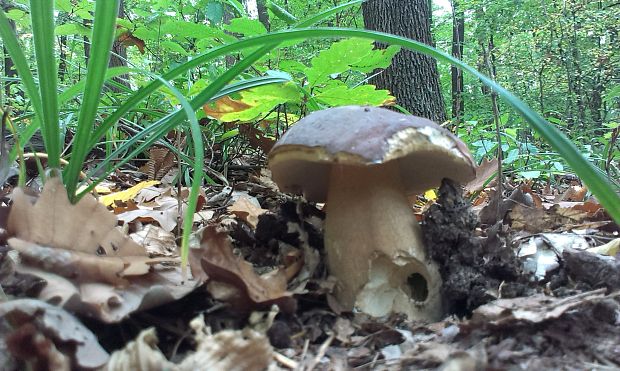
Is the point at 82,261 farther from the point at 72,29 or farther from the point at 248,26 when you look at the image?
the point at 72,29

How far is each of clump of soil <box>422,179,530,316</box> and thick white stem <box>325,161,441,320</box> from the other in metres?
0.04

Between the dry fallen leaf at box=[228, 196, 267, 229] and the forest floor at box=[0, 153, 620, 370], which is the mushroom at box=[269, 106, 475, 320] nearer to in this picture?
the forest floor at box=[0, 153, 620, 370]

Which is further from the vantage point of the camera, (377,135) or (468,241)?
(468,241)

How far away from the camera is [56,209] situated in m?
1.05

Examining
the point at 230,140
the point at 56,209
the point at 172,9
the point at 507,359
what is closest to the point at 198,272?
the point at 56,209

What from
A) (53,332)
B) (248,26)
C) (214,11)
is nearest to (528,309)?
(53,332)

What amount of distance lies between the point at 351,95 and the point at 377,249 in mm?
886

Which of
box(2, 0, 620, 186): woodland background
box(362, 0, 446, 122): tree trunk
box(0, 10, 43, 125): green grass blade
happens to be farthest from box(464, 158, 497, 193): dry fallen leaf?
box(362, 0, 446, 122): tree trunk

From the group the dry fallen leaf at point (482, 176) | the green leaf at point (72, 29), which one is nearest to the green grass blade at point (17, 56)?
the dry fallen leaf at point (482, 176)

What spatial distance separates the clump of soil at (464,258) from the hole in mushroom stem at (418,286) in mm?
72

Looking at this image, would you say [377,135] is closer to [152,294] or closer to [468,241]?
[468,241]

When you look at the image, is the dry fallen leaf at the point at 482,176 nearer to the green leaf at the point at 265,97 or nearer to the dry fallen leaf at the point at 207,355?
the green leaf at the point at 265,97

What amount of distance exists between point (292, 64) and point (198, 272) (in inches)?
60.5

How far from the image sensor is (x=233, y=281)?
1.06m
